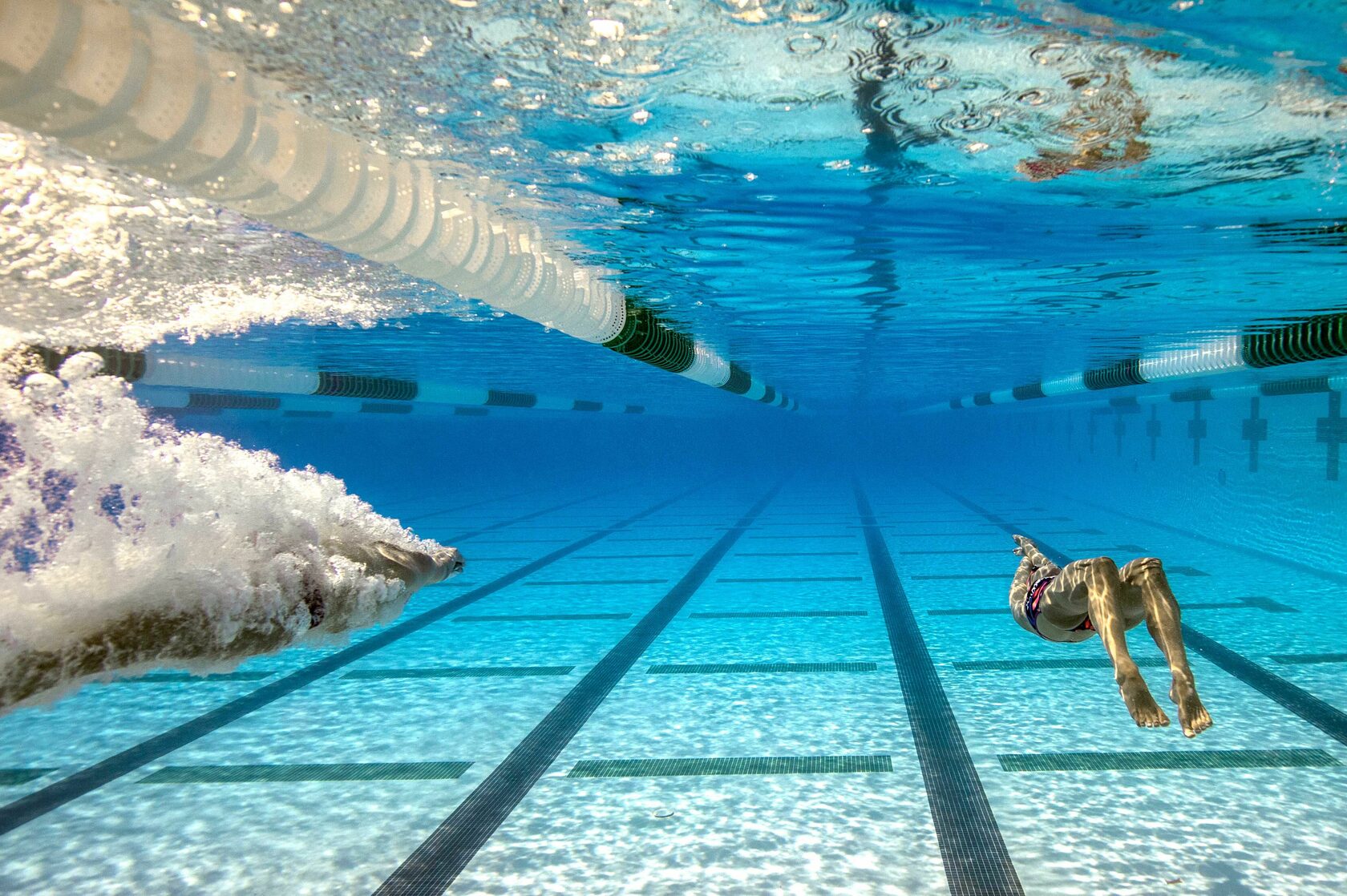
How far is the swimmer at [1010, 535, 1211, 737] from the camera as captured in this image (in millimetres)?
3146

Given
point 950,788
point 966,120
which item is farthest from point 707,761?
point 966,120

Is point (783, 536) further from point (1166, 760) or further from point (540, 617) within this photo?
point (1166, 760)

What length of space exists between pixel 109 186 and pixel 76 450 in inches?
54.7

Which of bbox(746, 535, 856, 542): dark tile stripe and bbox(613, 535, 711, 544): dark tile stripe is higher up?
bbox(613, 535, 711, 544): dark tile stripe

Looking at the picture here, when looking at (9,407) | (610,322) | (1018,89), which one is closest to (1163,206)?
(1018,89)

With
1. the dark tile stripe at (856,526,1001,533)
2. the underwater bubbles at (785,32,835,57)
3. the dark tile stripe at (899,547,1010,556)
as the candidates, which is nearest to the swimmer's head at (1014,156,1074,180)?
the underwater bubbles at (785,32,835,57)

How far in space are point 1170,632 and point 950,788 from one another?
142cm

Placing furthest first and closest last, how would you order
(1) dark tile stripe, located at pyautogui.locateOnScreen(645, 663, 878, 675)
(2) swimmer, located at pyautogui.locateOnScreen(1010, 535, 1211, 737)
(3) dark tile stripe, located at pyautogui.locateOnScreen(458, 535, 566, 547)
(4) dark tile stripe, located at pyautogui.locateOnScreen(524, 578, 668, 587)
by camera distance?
(3) dark tile stripe, located at pyautogui.locateOnScreen(458, 535, 566, 547)
(4) dark tile stripe, located at pyautogui.locateOnScreen(524, 578, 668, 587)
(1) dark tile stripe, located at pyautogui.locateOnScreen(645, 663, 878, 675)
(2) swimmer, located at pyautogui.locateOnScreen(1010, 535, 1211, 737)

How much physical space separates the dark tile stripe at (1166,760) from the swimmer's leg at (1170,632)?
1.17 m

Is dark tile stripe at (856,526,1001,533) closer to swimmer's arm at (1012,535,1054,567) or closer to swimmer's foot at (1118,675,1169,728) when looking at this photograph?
swimmer's arm at (1012,535,1054,567)

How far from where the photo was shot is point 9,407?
13.7 feet

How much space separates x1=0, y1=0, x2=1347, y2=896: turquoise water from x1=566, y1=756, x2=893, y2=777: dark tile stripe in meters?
0.04

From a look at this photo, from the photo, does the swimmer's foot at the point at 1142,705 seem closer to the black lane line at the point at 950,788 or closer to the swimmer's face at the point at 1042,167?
the black lane line at the point at 950,788

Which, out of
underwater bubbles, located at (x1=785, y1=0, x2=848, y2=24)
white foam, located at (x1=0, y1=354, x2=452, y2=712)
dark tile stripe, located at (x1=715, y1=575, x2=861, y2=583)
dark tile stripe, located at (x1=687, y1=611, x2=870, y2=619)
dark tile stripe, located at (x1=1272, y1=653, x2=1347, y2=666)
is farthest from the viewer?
dark tile stripe, located at (x1=715, y1=575, x2=861, y2=583)
